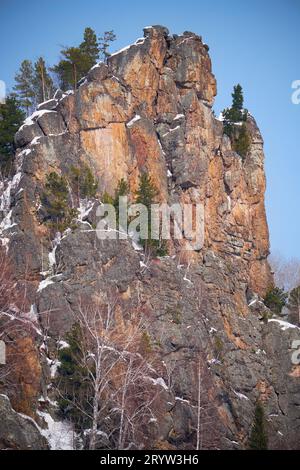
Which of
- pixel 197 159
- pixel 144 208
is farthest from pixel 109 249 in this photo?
pixel 197 159

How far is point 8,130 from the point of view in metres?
57.1

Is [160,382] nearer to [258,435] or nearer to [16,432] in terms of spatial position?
[258,435]

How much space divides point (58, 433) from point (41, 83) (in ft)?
121

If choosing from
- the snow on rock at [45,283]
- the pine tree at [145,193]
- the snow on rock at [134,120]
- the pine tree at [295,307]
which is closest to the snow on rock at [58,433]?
the snow on rock at [45,283]

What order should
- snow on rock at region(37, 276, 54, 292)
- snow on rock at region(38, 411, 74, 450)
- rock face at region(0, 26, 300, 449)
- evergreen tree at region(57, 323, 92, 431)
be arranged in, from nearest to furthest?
snow on rock at region(38, 411, 74, 450) < evergreen tree at region(57, 323, 92, 431) < snow on rock at region(37, 276, 54, 292) < rock face at region(0, 26, 300, 449)

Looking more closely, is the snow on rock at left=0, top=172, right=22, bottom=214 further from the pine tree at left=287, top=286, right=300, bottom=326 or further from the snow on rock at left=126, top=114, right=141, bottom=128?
the pine tree at left=287, top=286, right=300, bottom=326

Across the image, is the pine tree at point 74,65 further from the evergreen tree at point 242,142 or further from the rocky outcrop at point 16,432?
the rocky outcrop at point 16,432


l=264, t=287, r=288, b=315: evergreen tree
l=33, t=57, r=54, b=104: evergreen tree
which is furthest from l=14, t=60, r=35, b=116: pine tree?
l=264, t=287, r=288, b=315: evergreen tree

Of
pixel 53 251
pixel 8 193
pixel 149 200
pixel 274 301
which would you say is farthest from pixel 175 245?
pixel 8 193

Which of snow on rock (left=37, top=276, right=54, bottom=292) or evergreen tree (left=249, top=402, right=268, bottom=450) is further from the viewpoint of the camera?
snow on rock (left=37, top=276, right=54, bottom=292)

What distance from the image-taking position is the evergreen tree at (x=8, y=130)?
56.8m

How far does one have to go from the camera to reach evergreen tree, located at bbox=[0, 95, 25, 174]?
56.8m

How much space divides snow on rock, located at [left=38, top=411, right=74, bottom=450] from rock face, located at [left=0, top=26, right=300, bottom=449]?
1852mm

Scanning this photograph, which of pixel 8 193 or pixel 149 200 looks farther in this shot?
pixel 149 200
